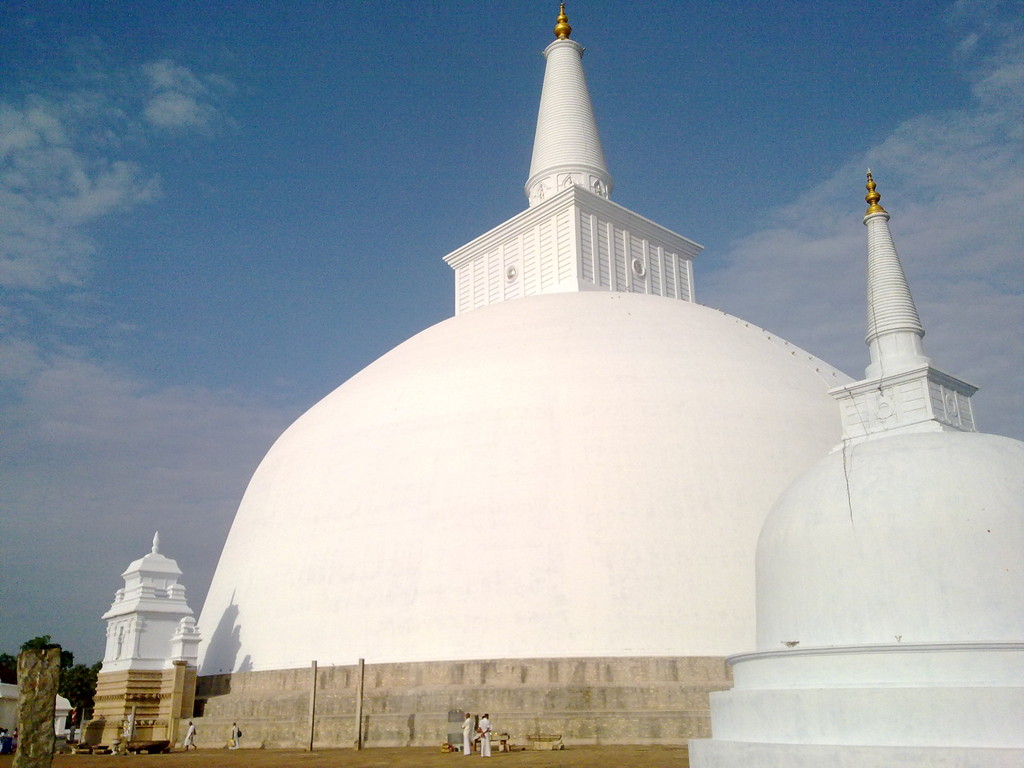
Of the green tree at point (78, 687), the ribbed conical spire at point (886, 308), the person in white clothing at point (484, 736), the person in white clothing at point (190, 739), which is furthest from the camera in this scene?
the green tree at point (78, 687)

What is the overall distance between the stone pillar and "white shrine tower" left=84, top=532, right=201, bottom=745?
9312 millimetres

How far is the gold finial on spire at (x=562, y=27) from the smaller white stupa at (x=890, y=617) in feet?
71.7

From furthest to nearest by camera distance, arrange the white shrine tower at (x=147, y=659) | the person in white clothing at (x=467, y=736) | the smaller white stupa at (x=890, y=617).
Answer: the white shrine tower at (x=147, y=659)
the person in white clothing at (x=467, y=736)
the smaller white stupa at (x=890, y=617)

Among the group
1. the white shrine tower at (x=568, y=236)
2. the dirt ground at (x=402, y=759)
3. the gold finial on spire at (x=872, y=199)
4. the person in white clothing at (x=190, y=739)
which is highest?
the white shrine tower at (x=568, y=236)

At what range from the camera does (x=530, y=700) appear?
47.9ft

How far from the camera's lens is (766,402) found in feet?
59.5

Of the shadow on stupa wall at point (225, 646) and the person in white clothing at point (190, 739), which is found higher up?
the shadow on stupa wall at point (225, 646)

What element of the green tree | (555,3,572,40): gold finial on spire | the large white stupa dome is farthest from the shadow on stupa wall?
the green tree

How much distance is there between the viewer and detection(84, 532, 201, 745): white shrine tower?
18625 mm

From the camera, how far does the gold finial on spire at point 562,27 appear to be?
2967 cm

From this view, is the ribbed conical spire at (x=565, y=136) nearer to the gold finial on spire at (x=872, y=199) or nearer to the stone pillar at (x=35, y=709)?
the gold finial on spire at (x=872, y=199)

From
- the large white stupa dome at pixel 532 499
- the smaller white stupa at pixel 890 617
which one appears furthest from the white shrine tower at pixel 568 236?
the smaller white stupa at pixel 890 617

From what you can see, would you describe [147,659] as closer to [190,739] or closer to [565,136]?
[190,739]

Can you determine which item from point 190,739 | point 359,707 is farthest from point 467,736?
point 190,739
